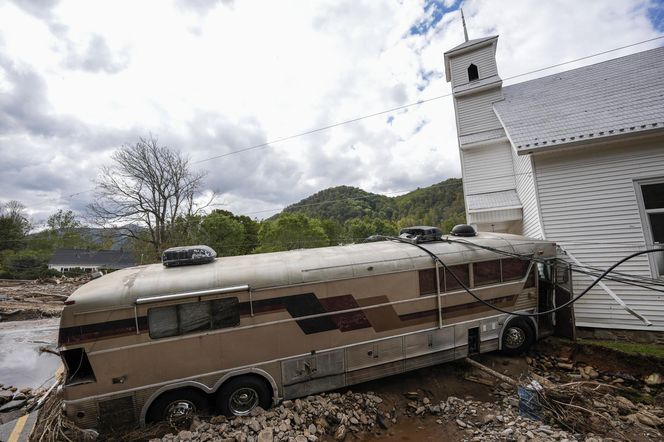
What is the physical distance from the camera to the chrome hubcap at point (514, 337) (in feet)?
23.6

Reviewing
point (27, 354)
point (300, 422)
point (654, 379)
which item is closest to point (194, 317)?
point (300, 422)

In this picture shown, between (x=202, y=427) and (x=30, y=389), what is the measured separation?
20.3ft

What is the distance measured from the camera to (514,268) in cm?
720

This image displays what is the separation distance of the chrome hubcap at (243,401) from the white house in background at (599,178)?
27.8 feet

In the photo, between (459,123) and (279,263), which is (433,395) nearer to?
(279,263)

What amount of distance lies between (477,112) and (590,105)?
4707mm

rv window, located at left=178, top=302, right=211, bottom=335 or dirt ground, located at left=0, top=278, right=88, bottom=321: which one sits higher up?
rv window, located at left=178, top=302, right=211, bottom=335

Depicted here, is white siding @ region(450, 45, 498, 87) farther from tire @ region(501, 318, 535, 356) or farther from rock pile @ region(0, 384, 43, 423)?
rock pile @ region(0, 384, 43, 423)

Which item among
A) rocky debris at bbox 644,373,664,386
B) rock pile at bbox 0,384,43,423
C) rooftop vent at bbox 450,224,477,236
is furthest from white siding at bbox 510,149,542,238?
rock pile at bbox 0,384,43,423

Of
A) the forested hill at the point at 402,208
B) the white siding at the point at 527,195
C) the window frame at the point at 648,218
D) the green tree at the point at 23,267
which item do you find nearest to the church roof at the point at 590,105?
the white siding at the point at 527,195

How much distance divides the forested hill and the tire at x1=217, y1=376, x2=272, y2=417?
6002cm

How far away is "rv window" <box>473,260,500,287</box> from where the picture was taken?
Answer: 681cm

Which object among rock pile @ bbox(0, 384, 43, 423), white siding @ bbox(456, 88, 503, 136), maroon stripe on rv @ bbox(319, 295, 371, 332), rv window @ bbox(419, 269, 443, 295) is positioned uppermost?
white siding @ bbox(456, 88, 503, 136)

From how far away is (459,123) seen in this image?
44.7 ft
